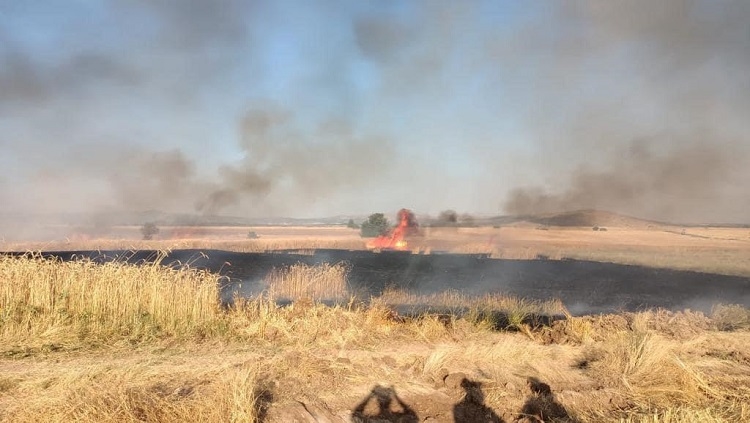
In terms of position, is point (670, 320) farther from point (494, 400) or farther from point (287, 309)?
point (287, 309)

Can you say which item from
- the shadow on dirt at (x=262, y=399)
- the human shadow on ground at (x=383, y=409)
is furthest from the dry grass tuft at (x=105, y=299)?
the human shadow on ground at (x=383, y=409)

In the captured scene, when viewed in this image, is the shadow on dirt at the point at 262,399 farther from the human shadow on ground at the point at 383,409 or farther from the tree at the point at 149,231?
the tree at the point at 149,231

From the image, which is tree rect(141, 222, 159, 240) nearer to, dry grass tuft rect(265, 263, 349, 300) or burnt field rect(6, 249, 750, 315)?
burnt field rect(6, 249, 750, 315)

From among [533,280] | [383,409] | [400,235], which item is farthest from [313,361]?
[400,235]

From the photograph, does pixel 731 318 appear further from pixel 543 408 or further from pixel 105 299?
pixel 105 299

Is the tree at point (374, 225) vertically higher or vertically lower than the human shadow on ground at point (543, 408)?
higher

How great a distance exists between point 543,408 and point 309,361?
3663mm

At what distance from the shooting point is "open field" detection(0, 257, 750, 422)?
707cm

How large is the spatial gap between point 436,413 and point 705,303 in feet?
66.8

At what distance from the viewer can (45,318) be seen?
36.3 ft

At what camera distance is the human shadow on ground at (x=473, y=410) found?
788 cm

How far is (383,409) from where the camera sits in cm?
793

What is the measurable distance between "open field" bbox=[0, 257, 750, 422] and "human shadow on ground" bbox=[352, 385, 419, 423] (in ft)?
0.08

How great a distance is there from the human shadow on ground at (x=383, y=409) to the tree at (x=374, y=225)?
6811cm
